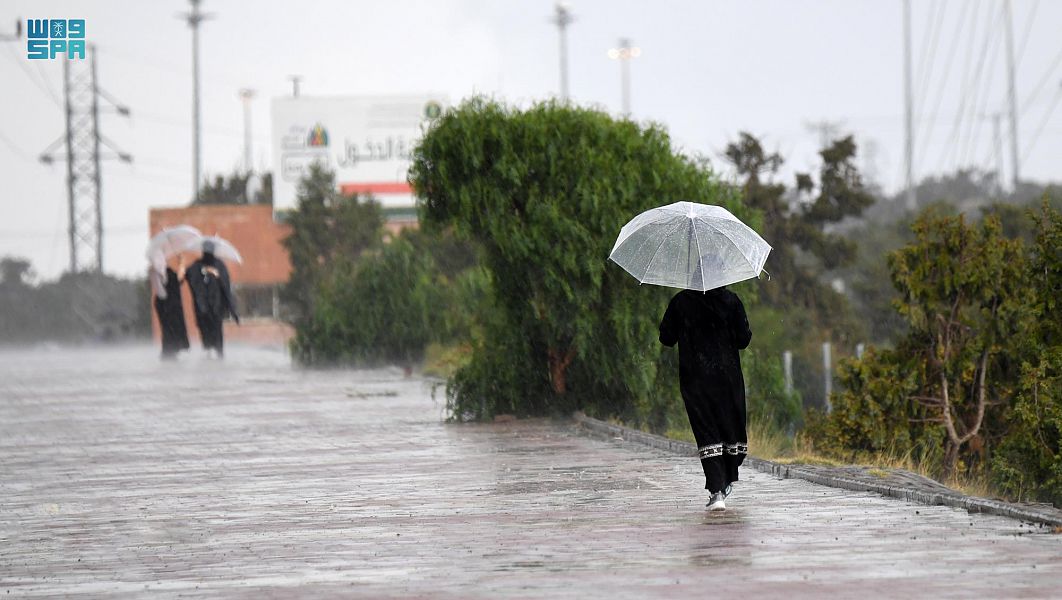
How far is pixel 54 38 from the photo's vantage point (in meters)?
23.5

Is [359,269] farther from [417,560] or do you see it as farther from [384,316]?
[417,560]

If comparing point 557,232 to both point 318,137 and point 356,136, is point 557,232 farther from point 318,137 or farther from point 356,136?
point 356,136

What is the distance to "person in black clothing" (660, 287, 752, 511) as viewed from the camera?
11.9 metres

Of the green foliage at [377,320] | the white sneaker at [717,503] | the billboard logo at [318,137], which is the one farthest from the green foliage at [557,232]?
the billboard logo at [318,137]

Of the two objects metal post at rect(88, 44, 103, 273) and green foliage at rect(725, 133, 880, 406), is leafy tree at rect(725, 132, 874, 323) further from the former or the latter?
metal post at rect(88, 44, 103, 273)

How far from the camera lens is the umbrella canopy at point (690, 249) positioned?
12367 mm

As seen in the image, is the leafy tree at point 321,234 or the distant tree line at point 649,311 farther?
the leafy tree at point 321,234

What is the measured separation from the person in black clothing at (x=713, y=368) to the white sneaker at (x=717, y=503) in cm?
20

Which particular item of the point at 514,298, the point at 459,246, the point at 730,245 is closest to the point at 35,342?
the point at 459,246

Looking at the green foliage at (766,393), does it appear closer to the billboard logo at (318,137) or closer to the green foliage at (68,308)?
the billboard logo at (318,137)

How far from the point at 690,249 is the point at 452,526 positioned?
2.86m

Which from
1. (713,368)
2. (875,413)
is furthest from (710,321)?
(875,413)

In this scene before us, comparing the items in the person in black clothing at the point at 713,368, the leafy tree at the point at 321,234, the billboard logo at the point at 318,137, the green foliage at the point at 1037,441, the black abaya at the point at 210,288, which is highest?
the billboard logo at the point at 318,137

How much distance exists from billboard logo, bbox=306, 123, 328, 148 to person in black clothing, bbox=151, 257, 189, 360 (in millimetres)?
28259
